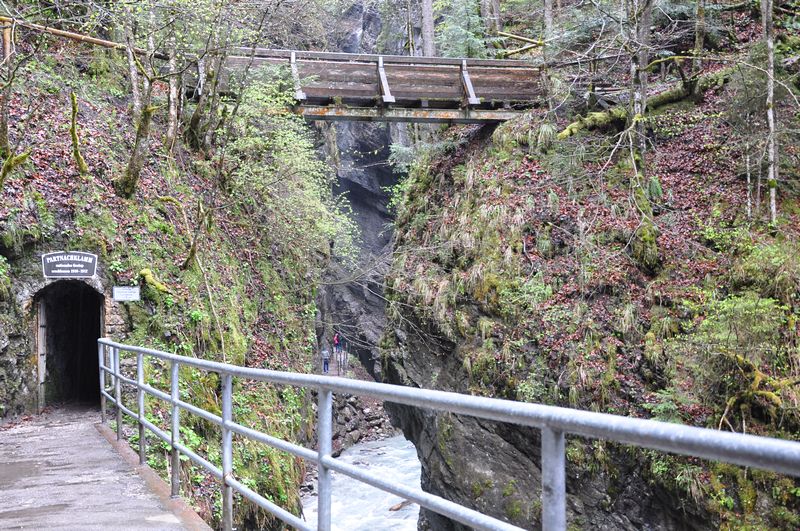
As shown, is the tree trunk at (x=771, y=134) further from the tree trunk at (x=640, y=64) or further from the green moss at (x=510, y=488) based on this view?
the green moss at (x=510, y=488)

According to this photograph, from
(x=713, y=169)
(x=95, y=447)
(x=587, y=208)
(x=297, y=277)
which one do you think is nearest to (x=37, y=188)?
(x=95, y=447)

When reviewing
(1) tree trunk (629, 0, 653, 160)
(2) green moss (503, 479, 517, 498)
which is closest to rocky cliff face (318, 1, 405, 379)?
(1) tree trunk (629, 0, 653, 160)

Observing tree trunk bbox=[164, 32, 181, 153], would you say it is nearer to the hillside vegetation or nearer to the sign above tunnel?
the sign above tunnel

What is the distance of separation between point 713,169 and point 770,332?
17.5 ft

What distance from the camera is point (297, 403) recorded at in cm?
1511

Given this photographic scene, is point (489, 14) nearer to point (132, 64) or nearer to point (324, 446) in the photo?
point (132, 64)

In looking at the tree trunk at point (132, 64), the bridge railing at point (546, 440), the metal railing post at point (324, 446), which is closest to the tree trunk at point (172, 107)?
the tree trunk at point (132, 64)

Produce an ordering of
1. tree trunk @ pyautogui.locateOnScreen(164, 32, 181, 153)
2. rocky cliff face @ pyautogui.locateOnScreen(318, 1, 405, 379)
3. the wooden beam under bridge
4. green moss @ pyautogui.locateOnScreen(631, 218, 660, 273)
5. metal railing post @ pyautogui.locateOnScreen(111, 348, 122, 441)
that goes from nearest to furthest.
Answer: metal railing post @ pyautogui.locateOnScreen(111, 348, 122, 441) → green moss @ pyautogui.locateOnScreen(631, 218, 660, 273) → tree trunk @ pyautogui.locateOnScreen(164, 32, 181, 153) → the wooden beam under bridge → rocky cliff face @ pyautogui.locateOnScreen(318, 1, 405, 379)

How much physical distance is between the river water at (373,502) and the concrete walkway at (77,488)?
6.99 metres

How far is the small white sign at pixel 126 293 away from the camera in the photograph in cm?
1123

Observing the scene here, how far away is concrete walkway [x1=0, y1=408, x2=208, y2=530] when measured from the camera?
4973 mm

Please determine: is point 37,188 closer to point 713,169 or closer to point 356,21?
point 713,169

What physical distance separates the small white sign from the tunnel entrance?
387 mm

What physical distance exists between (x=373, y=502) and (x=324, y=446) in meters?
17.2
